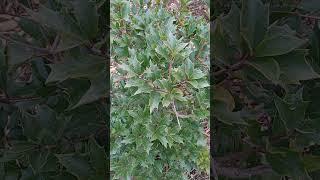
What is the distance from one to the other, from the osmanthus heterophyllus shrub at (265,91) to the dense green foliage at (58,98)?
0.73ft

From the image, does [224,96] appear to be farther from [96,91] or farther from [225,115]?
[96,91]

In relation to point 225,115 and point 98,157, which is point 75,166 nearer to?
point 98,157

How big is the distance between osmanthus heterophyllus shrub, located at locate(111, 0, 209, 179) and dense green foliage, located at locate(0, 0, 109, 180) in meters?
0.04

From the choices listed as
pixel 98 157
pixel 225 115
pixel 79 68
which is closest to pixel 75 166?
pixel 98 157

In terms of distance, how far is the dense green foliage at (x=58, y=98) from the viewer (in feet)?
2.92

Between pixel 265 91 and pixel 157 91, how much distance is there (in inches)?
11.7

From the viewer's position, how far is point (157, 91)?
2.74 feet

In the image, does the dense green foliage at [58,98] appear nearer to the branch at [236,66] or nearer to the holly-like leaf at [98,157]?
the holly-like leaf at [98,157]

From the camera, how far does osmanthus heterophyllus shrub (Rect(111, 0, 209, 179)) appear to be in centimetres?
84

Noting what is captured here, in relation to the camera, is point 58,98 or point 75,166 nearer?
point 75,166

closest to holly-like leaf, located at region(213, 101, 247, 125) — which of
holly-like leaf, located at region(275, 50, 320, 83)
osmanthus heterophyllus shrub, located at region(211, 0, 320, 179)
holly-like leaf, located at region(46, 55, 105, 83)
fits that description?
osmanthus heterophyllus shrub, located at region(211, 0, 320, 179)

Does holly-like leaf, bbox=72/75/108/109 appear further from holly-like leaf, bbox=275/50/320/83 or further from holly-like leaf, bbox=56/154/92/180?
holly-like leaf, bbox=275/50/320/83

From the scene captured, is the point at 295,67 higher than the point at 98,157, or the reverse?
the point at 295,67

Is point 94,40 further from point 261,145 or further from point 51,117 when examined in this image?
point 261,145
